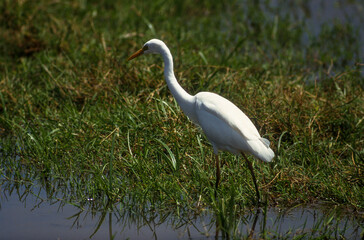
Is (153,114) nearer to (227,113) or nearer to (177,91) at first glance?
(177,91)

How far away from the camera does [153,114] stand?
5324 millimetres

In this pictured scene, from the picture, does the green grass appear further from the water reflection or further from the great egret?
the great egret

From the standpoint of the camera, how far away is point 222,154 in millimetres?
5004

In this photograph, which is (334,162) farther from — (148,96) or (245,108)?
(148,96)

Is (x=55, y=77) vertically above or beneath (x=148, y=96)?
above

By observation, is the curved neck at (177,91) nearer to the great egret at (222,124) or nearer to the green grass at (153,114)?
the great egret at (222,124)

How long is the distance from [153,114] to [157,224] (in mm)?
1421

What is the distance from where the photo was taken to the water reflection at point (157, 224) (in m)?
3.94

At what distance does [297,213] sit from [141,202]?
1125 mm

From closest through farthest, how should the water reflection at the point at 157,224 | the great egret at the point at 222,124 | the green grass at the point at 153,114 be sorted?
1. the water reflection at the point at 157,224
2. the great egret at the point at 222,124
3. the green grass at the point at 153,114

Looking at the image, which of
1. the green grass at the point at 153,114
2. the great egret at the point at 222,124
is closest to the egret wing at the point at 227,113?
the great egret at the point at 222,124

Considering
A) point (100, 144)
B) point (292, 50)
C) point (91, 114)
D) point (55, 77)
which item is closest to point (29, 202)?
point (100, 144)

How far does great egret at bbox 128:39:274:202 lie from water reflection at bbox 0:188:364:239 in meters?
0.31

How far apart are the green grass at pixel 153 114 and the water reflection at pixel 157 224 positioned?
11 centimetres
